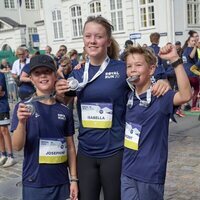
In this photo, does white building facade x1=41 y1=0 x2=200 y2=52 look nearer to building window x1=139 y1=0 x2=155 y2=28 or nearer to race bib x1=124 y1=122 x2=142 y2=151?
building window x1=139 y1=0 x2=155 y2=28

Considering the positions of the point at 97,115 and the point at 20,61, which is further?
the point at 20,61

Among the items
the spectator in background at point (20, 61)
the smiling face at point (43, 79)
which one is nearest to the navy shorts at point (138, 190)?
the smiling face at point (43, 79)

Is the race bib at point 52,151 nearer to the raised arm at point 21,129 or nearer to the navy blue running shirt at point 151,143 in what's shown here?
the raised arm at point 21,129

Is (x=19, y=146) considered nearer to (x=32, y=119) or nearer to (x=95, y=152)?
(x=32, y=119)

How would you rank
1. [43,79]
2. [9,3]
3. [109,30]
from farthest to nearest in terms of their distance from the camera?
[9,3] < [109,30] < [43,79]

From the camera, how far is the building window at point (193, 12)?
27.0 meters

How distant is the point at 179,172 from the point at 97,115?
2.79 meters

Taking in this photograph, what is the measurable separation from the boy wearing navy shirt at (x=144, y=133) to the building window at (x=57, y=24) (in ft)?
106

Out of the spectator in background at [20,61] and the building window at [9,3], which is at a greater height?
the building window at [9,3]

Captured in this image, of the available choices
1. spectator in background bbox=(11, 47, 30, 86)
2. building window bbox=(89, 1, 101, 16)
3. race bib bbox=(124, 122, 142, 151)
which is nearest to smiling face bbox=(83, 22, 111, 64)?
race bib bbox=(124, 122, 142, 151)

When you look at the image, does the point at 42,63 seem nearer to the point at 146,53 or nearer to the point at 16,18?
the point at 146,53

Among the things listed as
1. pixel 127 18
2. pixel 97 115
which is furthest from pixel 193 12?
pixel 97 115

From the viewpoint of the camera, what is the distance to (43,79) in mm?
2832

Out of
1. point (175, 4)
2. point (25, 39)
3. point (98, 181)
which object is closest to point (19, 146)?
point (98, 181)
